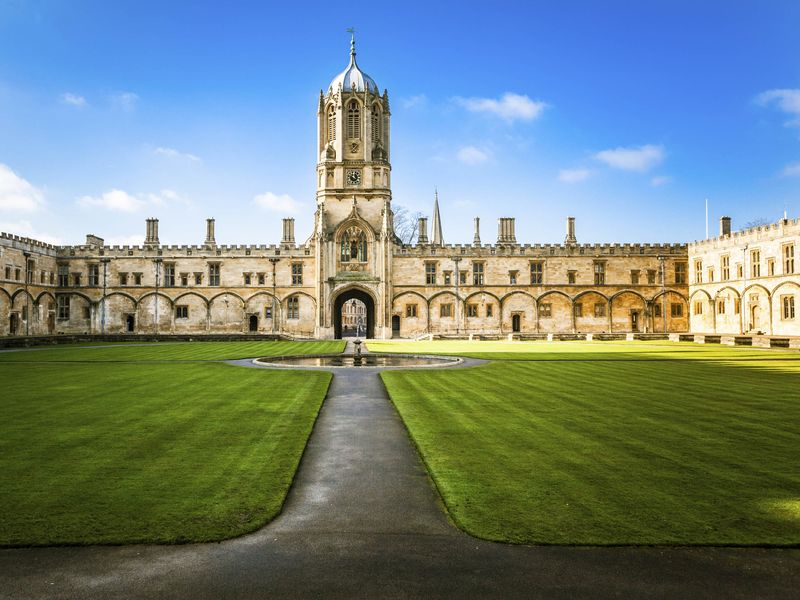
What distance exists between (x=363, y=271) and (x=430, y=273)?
5954mm

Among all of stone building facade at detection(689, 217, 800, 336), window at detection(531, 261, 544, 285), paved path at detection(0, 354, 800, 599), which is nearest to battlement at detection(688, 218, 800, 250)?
stone building facade at detection(689, 217, 800, 336)

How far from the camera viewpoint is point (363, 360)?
2648 centimetres

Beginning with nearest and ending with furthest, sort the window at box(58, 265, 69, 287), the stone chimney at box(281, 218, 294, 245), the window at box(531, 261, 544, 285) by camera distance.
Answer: the window at box(531, 261, 544, 285)
the window at box(58, 265, 69, 287)
the stone chimney at box(281, 218, 294, 245)

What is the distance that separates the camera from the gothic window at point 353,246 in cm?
5169

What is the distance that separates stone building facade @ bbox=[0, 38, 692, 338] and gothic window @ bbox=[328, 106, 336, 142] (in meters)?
0.21

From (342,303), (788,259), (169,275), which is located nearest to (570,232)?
(788,259)

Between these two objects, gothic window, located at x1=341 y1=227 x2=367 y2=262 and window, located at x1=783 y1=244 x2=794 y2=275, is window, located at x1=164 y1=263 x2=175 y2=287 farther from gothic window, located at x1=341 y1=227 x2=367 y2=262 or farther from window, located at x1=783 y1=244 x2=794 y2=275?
window, located at x1=783 y1=244 x2=794 y2=275

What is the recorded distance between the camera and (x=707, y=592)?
4.79 metres

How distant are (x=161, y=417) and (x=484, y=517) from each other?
7.48m

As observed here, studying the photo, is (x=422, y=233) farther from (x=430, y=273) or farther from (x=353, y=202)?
(x=353, y=202)

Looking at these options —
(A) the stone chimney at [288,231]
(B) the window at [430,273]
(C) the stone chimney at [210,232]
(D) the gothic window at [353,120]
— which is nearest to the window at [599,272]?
(B) the window at [430,273]

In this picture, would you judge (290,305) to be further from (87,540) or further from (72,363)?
(87,540)

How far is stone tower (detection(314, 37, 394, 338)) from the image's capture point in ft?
167

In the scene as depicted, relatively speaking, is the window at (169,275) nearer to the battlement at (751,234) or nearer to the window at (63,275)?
the window at (63,275)
